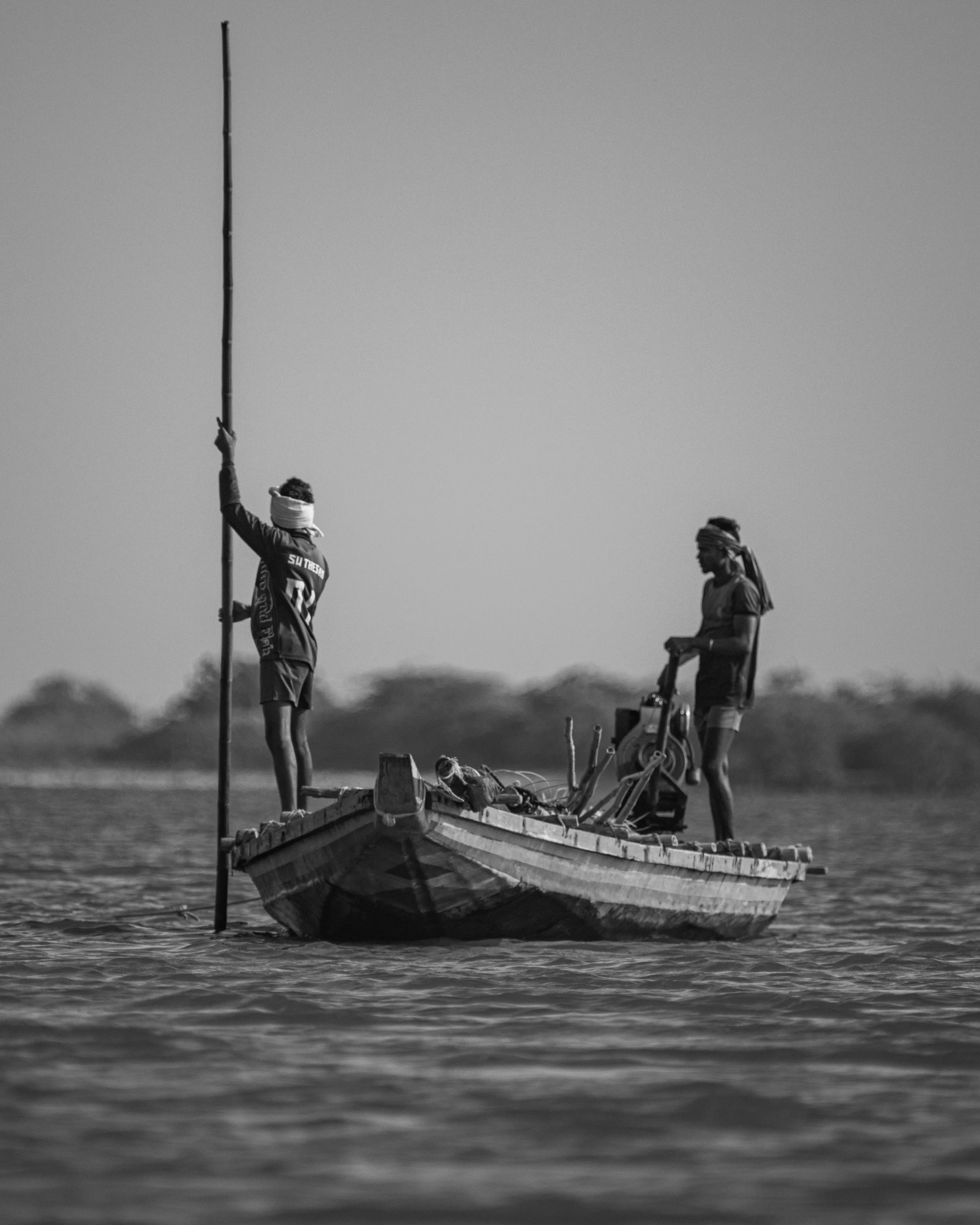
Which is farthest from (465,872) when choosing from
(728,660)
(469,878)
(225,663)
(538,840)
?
(728,660)

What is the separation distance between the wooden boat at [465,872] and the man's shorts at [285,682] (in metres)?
0.57

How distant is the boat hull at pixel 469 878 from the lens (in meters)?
10.2

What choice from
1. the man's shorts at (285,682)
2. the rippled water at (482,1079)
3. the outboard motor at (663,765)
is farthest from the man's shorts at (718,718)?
the man's shorts at (285,682)

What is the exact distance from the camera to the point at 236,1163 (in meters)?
5.66

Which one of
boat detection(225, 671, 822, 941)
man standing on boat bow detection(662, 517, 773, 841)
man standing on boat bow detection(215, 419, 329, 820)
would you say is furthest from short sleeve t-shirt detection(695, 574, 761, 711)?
man standing on boat bow detection(215, 419, 329, 820)

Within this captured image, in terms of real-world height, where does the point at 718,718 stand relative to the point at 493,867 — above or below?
above

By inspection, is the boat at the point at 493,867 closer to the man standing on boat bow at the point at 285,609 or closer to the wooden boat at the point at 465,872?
the wooden boat at the point at 465,872

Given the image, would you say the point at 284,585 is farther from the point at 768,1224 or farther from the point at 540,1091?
the point at 768,1224

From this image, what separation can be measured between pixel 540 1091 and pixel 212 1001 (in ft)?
7.53

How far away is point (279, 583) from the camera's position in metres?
11.1

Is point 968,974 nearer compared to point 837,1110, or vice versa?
point 837,1110

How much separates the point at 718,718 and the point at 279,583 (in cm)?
Result: 281

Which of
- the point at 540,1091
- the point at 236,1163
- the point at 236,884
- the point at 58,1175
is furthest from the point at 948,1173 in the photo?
the point at 236,884

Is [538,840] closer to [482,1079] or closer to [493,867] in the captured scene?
[493,867]
